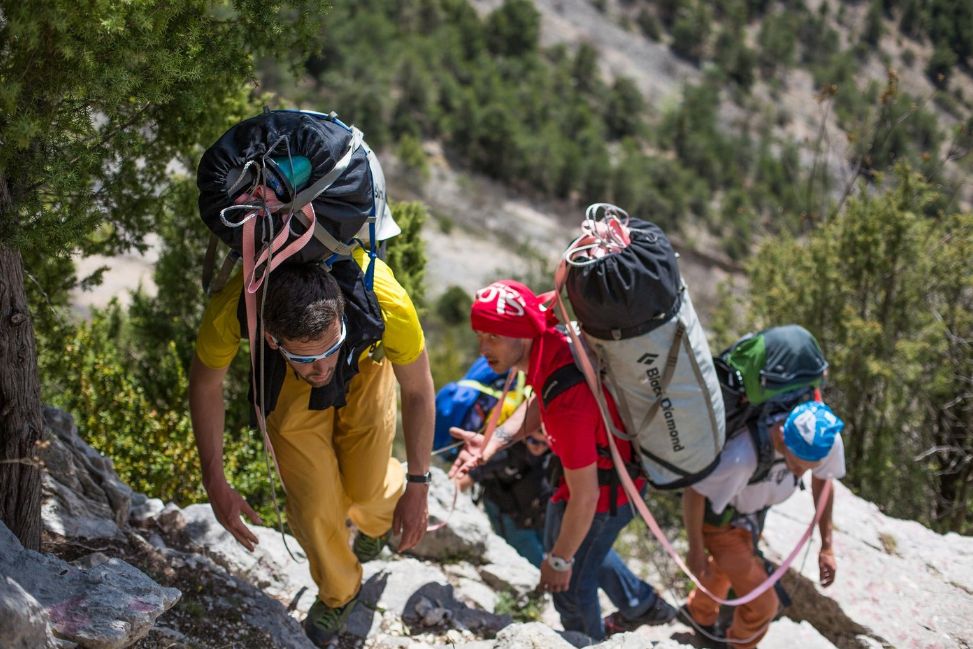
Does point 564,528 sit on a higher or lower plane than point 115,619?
lower

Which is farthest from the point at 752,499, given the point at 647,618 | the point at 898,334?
the point at 898,334

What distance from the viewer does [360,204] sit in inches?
115

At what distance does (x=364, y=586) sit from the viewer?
432 centimetres

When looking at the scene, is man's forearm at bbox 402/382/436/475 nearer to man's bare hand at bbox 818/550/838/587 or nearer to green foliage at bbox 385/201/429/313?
green foliage at bbox 385/201/429/313

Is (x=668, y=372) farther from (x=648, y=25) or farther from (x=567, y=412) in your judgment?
(x=648, y=25)

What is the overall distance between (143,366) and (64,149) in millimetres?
3256

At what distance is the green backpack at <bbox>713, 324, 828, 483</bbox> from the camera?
4.14 metres

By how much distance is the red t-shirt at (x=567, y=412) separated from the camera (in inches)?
143

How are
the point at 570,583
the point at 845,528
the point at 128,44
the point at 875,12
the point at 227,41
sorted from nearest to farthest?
1. the point at 128,44
2. the point at 227,41
3. the point at 570,583
4. the point at 845,528
5. the point at 875,12

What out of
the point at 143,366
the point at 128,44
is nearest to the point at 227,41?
the point at 128,44

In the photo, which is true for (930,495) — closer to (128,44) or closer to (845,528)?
(845,528)

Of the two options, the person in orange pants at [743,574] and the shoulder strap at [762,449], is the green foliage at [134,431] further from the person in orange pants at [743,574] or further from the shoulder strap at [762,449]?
the shoulder strap at [762,449]

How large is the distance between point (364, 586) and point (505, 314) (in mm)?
1593

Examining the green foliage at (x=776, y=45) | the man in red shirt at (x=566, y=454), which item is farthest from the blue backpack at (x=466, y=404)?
the green foliage at (x=776, y=45)
